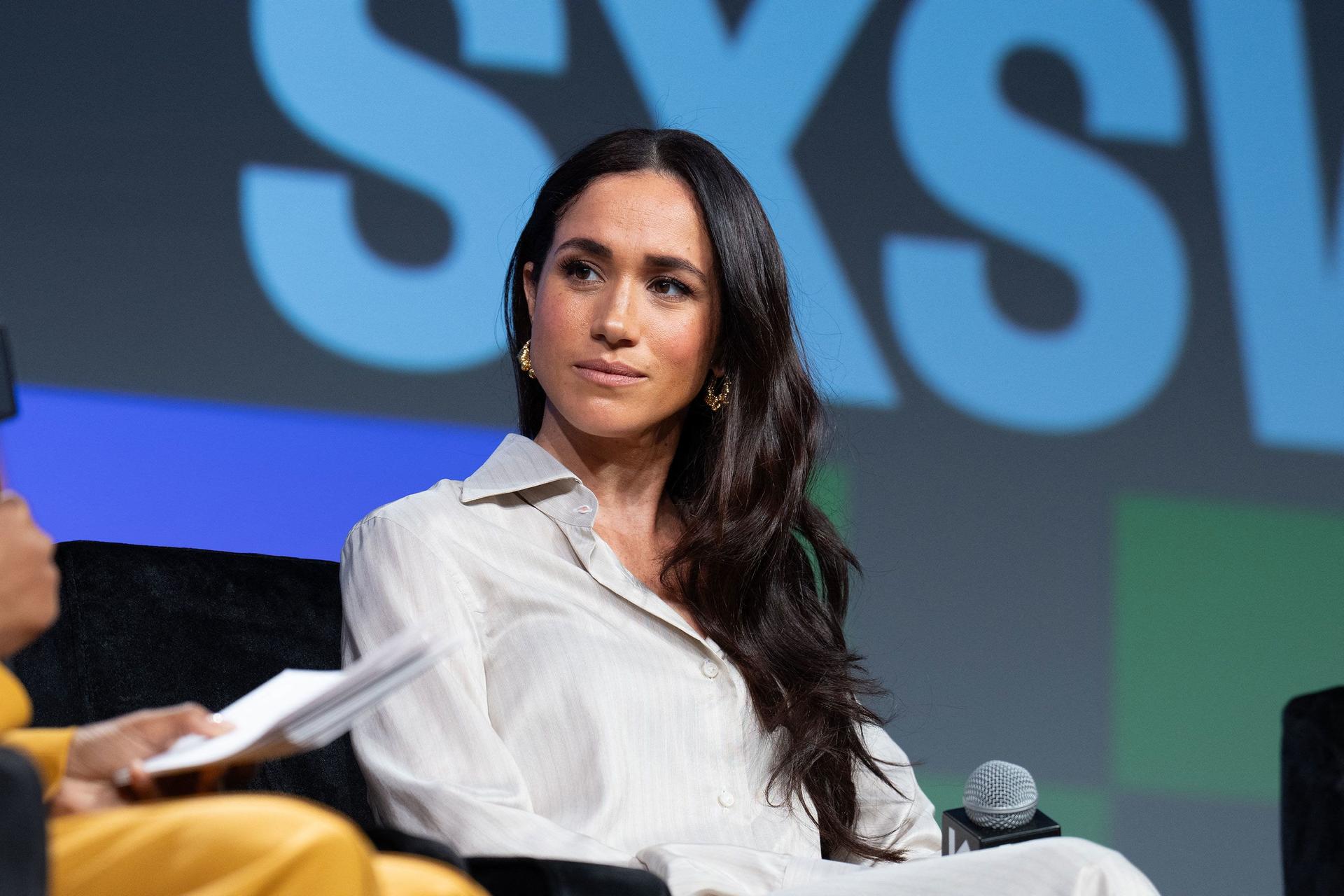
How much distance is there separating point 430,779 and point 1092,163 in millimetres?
2665

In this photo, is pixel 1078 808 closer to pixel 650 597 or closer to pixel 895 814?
pixel 895 814

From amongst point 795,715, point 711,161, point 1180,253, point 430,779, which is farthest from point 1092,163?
point 430,779

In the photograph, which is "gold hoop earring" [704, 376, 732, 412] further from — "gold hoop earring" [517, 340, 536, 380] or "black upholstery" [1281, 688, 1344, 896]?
"black upholstery" [1281, 688, 1344, 896]

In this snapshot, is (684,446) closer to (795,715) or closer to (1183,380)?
(795,715)

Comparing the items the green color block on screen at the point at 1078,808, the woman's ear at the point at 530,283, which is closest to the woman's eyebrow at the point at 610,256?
the woman's ear at the point at 530,283

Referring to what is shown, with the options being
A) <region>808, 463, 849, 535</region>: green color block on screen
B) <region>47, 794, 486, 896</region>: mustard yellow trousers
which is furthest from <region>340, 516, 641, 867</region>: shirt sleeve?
<region>808, 463, 849, 535</region>: green color block on screen

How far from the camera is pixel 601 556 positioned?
2.26 m

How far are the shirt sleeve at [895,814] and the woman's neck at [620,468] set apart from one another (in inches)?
19.3

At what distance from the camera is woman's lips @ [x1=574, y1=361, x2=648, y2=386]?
2291mm

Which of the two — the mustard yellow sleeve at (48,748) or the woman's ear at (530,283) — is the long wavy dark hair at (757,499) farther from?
the mustard yellow sleeve at (48,748)

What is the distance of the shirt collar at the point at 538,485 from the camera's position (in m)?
2.28

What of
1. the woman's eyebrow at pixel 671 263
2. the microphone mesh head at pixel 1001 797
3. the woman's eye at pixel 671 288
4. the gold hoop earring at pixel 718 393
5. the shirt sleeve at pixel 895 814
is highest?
the woman's eyebrow at pixel 671 263

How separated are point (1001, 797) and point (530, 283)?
1.08 metres

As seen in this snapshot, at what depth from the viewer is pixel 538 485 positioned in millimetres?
2295
